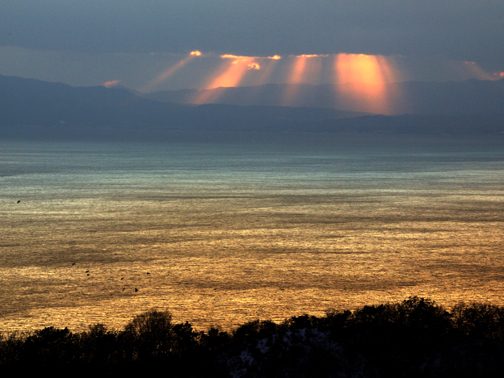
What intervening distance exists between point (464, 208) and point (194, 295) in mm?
23195

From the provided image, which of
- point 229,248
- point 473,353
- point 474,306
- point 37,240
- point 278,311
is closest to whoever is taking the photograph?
point 473,353

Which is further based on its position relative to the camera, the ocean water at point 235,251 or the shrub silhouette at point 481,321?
the ocean water at point 235,251

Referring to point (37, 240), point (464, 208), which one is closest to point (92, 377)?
point (37, 240)

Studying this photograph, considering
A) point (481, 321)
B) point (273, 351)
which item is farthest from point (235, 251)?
point (273, 351)

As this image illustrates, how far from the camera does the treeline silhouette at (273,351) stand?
12.5m

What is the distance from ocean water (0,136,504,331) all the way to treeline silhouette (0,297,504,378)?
6.43 feet

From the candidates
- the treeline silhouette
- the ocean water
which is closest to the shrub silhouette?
the treeline silhouette

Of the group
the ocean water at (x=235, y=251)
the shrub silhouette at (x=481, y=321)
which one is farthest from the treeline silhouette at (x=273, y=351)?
the ocean water at (x=235, y=251)

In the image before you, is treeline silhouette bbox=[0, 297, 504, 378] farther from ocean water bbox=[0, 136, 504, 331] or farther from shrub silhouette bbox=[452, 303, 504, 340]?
ocean water bbox=[0, 136, 504, 331]

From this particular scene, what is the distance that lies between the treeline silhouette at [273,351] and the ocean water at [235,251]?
1960 millimetres

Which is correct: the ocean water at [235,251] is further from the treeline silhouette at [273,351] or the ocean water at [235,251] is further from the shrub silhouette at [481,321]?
the shrub silhouette at [481,321]

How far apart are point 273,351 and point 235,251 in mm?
11575

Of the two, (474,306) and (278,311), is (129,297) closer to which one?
(278,311)

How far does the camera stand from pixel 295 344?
42.4 feet
